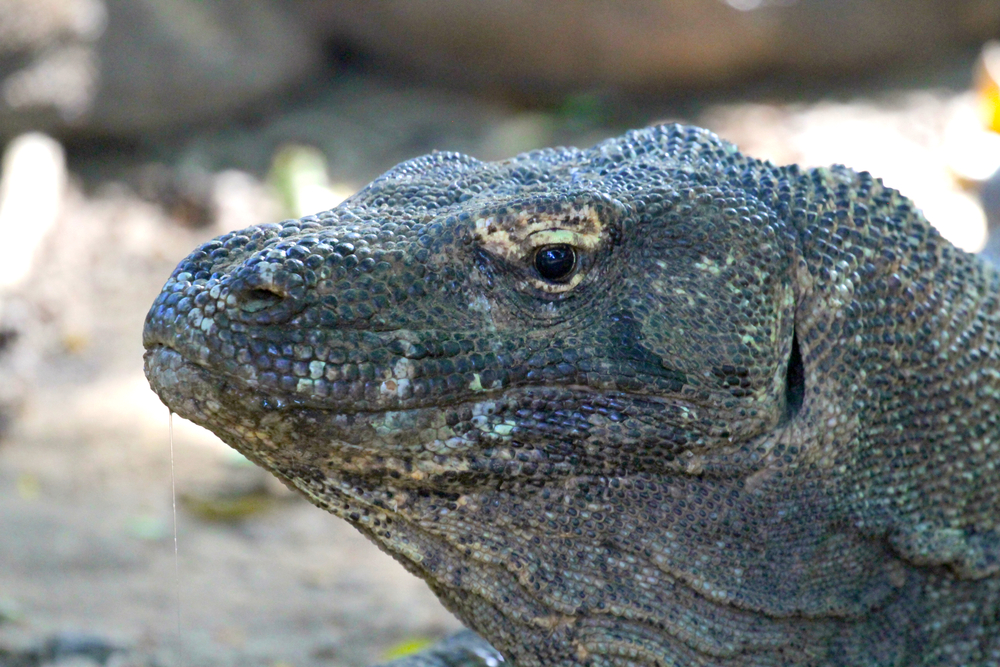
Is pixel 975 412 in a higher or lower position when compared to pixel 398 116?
lower

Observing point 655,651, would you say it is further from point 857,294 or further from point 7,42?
point 7,42

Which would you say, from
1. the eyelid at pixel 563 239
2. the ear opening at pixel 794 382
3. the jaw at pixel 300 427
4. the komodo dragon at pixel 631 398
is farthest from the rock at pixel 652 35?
the jaw at pixel 300 427

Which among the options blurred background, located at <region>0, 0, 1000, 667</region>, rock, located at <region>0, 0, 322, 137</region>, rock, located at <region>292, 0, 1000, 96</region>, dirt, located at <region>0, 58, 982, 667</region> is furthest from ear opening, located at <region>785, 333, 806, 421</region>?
rock, located at <region>292, 0, 1000, 96</region>

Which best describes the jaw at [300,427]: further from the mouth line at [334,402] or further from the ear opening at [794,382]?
the ear opening at [794,382]

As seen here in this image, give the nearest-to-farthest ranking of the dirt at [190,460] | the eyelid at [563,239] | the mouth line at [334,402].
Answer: the mouth line at [334,402]
the eyelid at [563,239]
the dirt at [190,460]

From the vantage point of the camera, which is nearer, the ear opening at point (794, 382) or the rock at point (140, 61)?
the ear opening at point (794, 382)

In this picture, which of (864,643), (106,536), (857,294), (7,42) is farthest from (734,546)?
(7,42)

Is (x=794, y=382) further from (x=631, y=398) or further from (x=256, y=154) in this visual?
(x=256, y=154)

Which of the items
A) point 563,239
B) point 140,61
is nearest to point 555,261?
point 563,239
